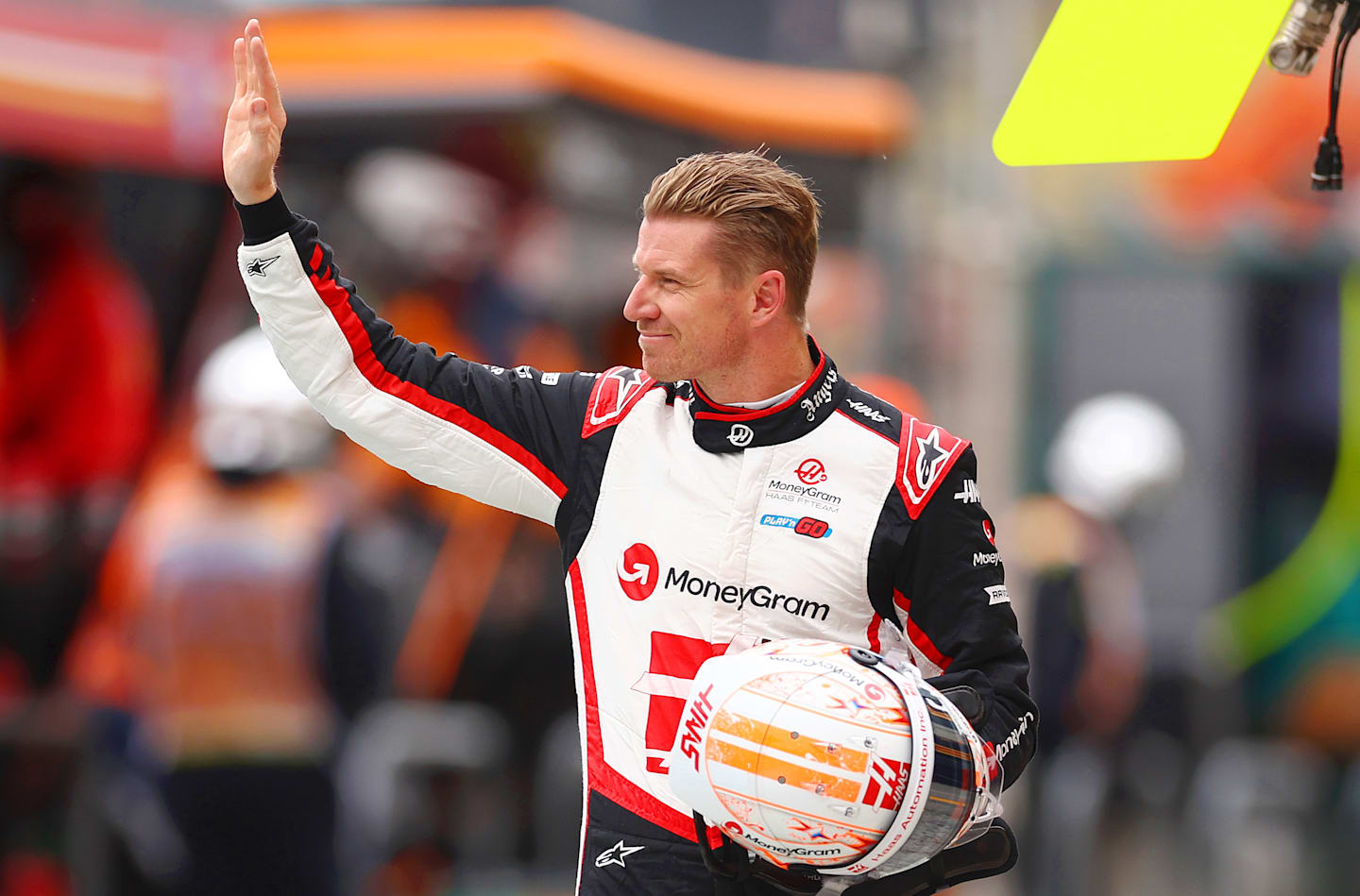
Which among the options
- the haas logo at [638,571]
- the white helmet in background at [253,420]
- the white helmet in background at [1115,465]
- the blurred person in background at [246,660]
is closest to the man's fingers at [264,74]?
the haas logo at [638,571]

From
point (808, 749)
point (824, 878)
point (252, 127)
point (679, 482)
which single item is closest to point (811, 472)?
point (679, 482)

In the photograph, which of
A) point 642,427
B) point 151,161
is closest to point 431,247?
point 151,161

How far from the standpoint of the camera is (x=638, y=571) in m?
3.18

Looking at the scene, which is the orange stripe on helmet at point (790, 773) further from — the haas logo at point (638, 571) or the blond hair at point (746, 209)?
A: the blond hair at point (746, 209)

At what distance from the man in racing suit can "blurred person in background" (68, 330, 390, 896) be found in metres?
5.25

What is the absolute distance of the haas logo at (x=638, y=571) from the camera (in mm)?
3164

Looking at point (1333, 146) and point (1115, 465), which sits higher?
point (1333, 146)

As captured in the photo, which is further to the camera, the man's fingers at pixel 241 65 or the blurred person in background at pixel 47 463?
the blurred person in background at pixel 47 463

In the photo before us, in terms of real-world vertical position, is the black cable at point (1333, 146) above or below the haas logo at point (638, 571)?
above

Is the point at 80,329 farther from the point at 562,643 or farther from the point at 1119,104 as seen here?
the point at 1119,104

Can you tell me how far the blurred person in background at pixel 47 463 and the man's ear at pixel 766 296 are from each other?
248 inches

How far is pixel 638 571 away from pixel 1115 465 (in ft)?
28.2

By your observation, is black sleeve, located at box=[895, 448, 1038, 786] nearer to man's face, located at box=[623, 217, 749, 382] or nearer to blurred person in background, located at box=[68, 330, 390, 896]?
man's face, located at box=[623, 217, 749, 382]

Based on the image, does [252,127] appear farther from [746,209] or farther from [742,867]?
[742,867]
